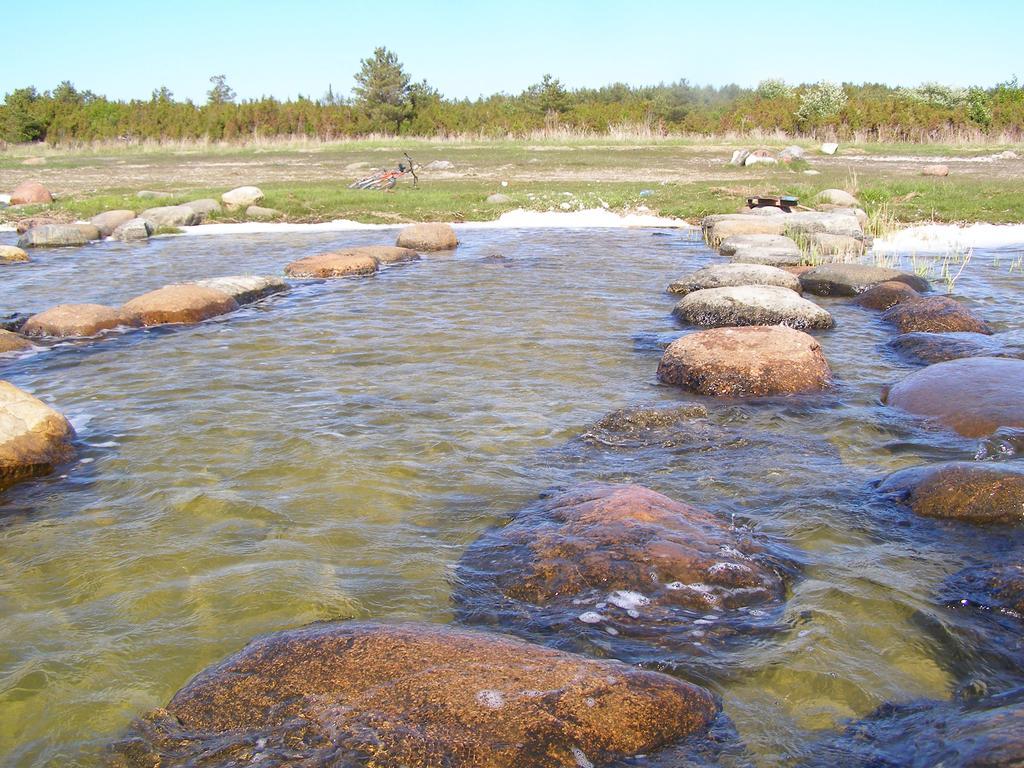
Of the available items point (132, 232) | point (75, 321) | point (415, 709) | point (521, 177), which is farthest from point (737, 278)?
point (521, 177)

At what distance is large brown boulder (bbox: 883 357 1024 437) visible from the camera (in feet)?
18.1

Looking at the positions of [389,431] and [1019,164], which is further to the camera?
[1019,164]

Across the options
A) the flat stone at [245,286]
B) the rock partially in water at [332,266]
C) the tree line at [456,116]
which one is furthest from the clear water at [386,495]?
the tree line at [456,116]

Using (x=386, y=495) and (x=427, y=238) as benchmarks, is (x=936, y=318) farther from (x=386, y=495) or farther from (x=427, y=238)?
(x=427, y=238)

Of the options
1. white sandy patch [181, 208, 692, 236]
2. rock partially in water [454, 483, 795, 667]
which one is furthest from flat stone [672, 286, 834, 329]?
white sandy patch [181, 208, 692, 236]

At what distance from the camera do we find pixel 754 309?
864 cm

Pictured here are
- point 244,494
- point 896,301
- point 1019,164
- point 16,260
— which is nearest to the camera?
point 244,494

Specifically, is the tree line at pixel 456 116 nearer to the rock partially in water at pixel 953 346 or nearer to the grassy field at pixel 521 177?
the grassy field at pixel 521 177

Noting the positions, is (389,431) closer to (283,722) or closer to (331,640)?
(331,640)

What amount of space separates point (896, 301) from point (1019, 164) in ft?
66.2

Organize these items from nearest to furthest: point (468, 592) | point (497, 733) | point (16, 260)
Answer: point (497, 733), point (468, 592), point (16, 260)

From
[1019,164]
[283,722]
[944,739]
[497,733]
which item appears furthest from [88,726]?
[1019,164]

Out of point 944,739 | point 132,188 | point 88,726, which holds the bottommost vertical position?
point 88,726

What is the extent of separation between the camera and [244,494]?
16.4ft
